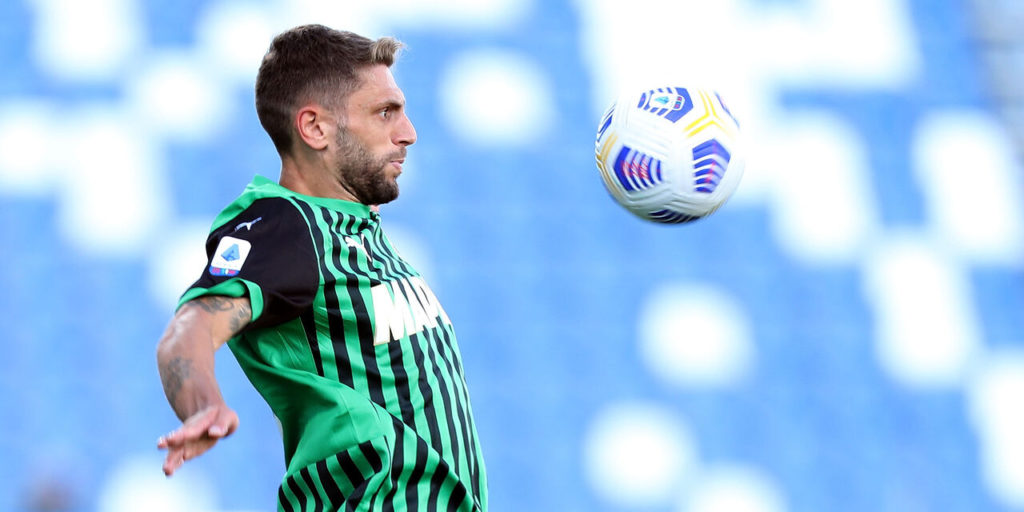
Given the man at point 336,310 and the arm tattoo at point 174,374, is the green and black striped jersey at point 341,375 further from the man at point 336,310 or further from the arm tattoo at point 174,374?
the arm tattoo at point 174,374

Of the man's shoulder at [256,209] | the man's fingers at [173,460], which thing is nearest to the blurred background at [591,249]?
the man's shoulder at [256,209]

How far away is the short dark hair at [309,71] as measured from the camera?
10.6 feet

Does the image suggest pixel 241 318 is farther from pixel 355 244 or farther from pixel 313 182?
pixel 313 182

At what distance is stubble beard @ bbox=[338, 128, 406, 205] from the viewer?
126 inches

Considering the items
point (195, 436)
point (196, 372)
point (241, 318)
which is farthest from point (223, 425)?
point (241, 318)

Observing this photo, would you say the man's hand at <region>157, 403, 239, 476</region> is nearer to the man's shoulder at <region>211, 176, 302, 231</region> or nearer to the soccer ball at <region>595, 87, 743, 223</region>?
the man's shoulder at <region>211, 176, 302, 231</region>

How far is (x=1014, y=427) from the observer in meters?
9.21

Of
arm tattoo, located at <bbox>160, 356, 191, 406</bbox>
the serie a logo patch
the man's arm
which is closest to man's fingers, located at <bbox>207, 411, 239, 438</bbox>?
the man's arm

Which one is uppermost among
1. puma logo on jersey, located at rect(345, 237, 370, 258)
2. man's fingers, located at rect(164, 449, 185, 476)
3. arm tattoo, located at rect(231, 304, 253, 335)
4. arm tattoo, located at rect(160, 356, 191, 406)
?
puma logo on jersey, located at rect(345, 237, 370, 258)

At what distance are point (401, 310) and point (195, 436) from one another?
936 millimetres

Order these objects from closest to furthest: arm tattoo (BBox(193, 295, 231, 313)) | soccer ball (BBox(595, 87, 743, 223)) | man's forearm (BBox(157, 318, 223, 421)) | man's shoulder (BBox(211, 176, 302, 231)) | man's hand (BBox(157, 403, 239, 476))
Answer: man's hand (BBox(157, 403, 239, 476)) → man's forearm (BBox(157, 318, 223, 421)) → arm tattoo (BBox(193, 295, 231, 313)) → man's shoulder (BBox(211, 176, 302, 231)) → soccer ball (BBox(595, 87, 743, 223))

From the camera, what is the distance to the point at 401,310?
3.04 metres

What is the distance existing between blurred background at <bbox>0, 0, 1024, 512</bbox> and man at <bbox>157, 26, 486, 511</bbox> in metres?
5.03

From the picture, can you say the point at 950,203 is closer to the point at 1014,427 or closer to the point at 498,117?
the point at 1014,427
